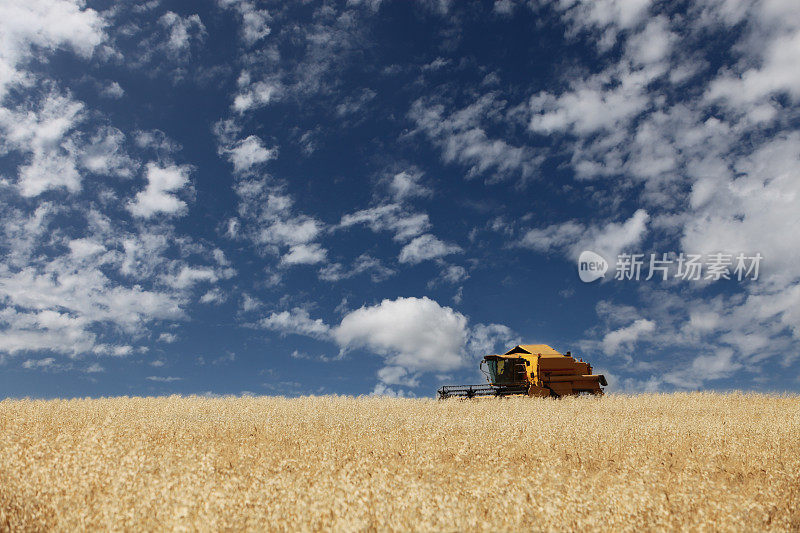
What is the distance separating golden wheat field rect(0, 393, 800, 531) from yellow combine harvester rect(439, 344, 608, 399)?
1127 cm

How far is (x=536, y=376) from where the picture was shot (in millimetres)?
27797

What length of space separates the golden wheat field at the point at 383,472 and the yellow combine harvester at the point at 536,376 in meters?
11.3

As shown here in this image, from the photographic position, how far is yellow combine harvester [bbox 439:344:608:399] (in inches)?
1069

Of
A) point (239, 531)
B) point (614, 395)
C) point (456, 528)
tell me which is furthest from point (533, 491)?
point (614, 395)

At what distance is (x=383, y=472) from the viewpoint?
7.85 m

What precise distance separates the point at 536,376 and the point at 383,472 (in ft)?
70.8

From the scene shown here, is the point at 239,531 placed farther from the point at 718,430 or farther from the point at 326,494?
the point at 718,430

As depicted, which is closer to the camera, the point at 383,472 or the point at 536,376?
the point at 383,472

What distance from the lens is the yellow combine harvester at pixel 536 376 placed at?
27.1 m

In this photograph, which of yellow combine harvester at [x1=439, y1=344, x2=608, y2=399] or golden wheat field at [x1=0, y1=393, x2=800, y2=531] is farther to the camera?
yellow combine harvester at [x1=439, y1=344, x2=608, y2=399]

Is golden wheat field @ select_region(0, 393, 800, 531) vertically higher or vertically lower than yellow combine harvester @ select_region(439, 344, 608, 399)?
lower

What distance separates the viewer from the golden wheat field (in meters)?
6.55

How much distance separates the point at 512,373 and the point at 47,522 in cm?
2547

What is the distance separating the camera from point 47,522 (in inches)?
257
